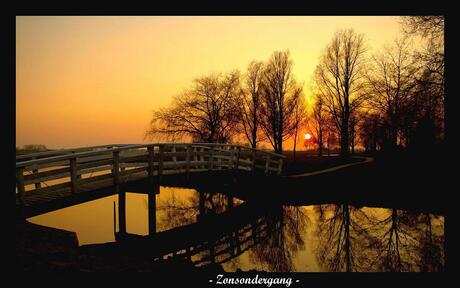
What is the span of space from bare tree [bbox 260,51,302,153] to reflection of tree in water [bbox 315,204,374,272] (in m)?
18.9

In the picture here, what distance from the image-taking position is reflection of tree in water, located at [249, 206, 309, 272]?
1138 centimetres

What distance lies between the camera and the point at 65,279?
21.9 ft

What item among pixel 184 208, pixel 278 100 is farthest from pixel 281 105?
pixel 184 208

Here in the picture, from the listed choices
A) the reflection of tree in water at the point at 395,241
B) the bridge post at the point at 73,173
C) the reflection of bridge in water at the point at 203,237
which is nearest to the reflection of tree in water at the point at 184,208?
the reflection of bridge in water at the point at 203,237

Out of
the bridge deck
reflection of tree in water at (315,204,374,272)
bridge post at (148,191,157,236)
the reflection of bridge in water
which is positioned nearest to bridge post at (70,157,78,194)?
the bridge deck

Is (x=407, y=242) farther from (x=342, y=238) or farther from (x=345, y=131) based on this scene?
(x=345, y=131)

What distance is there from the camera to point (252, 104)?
1452 inches

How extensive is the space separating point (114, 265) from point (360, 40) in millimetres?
31070

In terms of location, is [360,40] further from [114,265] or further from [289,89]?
[114,265]

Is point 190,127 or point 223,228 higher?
point 190,127

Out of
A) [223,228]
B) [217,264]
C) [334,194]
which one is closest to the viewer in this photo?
[217,264]

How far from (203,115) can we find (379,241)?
2417cm

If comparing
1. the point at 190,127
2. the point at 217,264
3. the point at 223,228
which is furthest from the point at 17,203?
the point at 190,127

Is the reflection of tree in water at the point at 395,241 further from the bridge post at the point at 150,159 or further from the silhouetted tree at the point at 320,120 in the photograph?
the silhouetted tree at the point at 320,120
